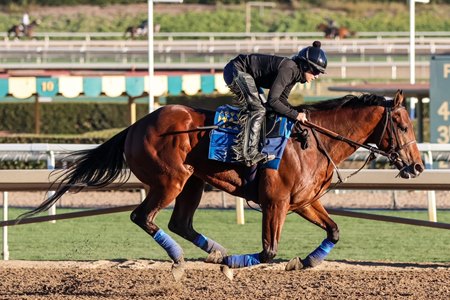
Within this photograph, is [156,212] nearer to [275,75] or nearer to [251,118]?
[251,118]

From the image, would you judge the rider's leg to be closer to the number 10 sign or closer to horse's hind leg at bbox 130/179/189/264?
horse's hind leg at bbox 130/179/189/264

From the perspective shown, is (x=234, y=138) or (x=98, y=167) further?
(x=98, y=167)

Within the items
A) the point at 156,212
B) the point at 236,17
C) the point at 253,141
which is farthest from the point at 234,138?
the point at 236,17

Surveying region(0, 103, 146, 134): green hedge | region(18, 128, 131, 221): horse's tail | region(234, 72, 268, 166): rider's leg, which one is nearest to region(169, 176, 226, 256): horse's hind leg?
region(18, 128, 131, 221): horse's tail

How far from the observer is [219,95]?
73.7 feet

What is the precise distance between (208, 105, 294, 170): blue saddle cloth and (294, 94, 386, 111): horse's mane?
21 centimetres

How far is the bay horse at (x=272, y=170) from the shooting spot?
24.3ft

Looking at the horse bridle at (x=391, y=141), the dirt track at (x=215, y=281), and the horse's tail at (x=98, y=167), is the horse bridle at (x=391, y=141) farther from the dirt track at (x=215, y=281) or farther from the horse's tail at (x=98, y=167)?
the horse's tail at (x=98, y=167)

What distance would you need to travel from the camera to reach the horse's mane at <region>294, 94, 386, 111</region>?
7.68 metres

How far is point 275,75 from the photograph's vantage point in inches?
298

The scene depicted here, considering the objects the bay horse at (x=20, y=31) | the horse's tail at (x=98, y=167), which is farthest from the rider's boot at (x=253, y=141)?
the bay horse at (x=20, y=31)

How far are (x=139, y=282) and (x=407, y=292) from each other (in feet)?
6.18

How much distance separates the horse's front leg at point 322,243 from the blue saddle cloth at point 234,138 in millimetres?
538

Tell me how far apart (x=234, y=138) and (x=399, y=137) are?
111 centimetres
